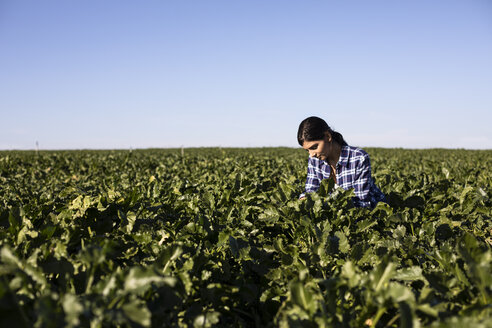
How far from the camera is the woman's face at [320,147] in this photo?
3.94 metres

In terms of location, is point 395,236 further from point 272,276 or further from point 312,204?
point 272,276

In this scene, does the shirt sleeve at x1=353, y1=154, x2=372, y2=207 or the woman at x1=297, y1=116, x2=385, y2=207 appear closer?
the woman at x1=297, y1=116, x2=385, y2=207

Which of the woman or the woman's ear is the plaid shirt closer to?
the woman

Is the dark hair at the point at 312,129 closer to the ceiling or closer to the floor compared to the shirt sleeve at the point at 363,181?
closer to the ceiling

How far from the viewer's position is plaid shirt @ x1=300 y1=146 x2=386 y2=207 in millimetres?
4098

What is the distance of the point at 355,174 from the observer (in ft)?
13.9

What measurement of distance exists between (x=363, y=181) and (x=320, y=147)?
729mm

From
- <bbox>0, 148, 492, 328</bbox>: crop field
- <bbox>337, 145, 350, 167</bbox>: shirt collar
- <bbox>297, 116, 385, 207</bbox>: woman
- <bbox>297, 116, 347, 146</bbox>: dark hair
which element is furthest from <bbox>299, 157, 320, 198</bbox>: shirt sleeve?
<bbox>0, 148, 492, 328</bbox>: crop field

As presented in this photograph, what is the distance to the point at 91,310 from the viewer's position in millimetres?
1360

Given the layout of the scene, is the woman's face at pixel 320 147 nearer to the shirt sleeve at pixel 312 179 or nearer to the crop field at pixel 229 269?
the shirt sleeve at pixel 312 179

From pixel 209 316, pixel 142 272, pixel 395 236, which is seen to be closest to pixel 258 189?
pixel 395 236

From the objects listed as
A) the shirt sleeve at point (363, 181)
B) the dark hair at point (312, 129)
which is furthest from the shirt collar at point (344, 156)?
the dark hair at point (312, 129)

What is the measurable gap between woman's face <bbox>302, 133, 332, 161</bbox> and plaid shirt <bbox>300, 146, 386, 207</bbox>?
312 millimetres

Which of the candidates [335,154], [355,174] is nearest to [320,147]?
[335,154]
